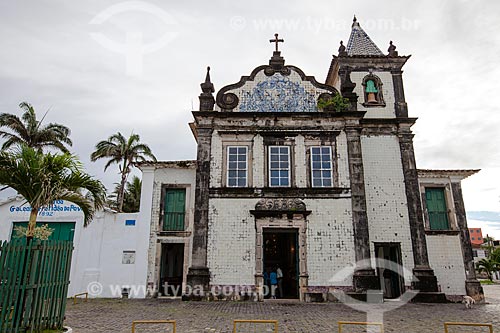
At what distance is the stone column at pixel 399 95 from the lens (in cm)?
1764

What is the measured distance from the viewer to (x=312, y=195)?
15578mm

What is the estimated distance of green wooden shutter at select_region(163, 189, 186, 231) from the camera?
55.1ft

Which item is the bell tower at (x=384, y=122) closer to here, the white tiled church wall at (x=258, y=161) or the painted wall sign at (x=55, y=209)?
the white tiled church wall at (x=258, y=161)

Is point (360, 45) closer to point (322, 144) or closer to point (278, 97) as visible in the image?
point (278, 97)

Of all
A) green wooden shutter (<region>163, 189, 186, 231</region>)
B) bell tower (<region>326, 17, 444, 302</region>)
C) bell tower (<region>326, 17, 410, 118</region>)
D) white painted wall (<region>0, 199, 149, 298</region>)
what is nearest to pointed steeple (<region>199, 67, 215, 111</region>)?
green wooden shutter (<region>163, 189, 186, 231</region>)

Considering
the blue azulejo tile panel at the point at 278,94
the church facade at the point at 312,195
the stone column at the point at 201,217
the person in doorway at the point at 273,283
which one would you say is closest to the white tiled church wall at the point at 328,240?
the church facade at the point at 312,195

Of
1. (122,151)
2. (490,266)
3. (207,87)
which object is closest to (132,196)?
(122,151)

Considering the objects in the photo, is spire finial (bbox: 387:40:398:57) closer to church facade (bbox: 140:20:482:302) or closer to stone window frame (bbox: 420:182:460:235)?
church facade (bbox: 140:20:482:302)

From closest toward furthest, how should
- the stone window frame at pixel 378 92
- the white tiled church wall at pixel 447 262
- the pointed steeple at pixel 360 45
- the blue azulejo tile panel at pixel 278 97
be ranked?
1. the white tiled church wall at pixel 447 262
2. the blue azulejo tile panel at pixel 278 97
3. the stone window frame at pixel 378 92
4. the pointed steeple at pixel 360 45

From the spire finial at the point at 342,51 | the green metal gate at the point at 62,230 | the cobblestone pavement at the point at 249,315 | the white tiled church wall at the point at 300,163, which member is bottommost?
the cobblestone pavement at the point at 249,315

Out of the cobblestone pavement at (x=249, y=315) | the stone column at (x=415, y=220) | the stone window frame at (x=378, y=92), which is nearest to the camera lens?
the cobblestone pavement at (x=249, y=315)

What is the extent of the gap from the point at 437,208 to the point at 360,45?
9852 millimetres

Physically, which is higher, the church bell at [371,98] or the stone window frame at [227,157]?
the church bell at [371,98]

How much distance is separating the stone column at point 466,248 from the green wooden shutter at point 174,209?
44.2ft
